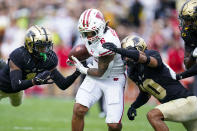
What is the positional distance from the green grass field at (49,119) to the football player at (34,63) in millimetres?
1533

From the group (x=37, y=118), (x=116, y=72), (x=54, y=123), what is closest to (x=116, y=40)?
(x=116, y=72)

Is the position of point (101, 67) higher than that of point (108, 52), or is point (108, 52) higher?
point (108, 52)

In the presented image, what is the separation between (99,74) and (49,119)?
3352 mm

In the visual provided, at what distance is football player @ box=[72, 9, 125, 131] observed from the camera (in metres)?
5.73

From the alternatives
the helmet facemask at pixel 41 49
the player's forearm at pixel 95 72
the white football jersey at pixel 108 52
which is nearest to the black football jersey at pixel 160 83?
the white football jersey at pixel 108 52

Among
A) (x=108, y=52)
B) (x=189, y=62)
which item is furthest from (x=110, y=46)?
(x=189, y=62)

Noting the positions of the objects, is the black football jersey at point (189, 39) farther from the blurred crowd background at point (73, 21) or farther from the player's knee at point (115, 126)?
the blurred crowd background at point (73, 21)

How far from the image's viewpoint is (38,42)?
600 centimetres

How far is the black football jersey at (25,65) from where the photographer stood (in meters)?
6.10

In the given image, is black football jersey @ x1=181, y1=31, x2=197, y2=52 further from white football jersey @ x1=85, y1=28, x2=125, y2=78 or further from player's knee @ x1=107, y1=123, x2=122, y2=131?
player's knee @ x1=107, y1=123, x2=122, y2=131

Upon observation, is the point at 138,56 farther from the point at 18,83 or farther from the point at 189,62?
the point at 18,83

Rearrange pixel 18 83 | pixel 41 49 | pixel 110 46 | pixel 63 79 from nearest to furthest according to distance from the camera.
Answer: pixel 110 46, pixel 18 83, pixel 41 49, pixel 63 79

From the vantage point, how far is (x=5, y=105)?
11078mm

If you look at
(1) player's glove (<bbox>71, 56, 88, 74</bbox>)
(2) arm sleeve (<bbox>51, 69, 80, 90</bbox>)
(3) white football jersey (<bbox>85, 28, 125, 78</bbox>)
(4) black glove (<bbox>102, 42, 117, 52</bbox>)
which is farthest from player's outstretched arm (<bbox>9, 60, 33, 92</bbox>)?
(4) black glove (<bbox>102, 42, 117, 52</bbox>)
